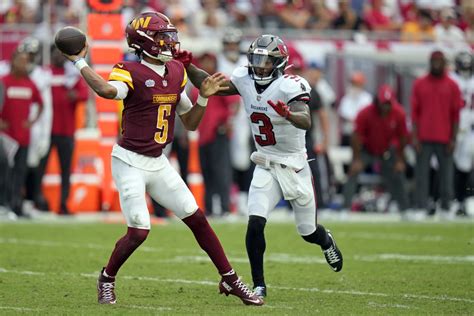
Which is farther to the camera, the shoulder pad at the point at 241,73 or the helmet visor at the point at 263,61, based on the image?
the shoulder pad at the point at 241,73

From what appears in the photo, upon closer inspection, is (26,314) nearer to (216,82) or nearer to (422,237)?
(216,82)

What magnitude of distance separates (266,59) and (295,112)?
1.50 ft

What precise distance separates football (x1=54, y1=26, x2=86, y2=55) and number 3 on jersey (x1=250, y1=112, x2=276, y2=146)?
1.33 metres

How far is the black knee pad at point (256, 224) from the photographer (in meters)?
7.83

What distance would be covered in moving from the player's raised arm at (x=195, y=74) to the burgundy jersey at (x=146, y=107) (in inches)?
11.5

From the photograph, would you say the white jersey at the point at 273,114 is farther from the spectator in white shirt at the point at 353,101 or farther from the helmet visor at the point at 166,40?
the spectator in white shirt at the point at 353,101

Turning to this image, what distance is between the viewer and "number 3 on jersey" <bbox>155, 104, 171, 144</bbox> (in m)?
7.59

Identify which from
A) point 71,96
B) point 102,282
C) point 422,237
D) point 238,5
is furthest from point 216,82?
point 238,5

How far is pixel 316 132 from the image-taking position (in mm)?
15172

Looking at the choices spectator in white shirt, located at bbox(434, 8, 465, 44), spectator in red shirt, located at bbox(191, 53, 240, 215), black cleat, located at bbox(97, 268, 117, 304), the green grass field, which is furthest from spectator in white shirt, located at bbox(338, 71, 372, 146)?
black cleat, located at bbox(97, 268, 117, 304)

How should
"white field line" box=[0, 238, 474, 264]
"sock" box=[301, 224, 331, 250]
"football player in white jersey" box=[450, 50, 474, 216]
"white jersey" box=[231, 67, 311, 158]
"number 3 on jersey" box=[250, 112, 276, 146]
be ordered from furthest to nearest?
"football player in white jersey" box=[450, 50, 474, 216] → "white field line" box=[0, 238, 474, 264] → "sock" box=[301, 224, 331, 250] → "number 3 on jersey" box=[250, 112, 276, 146] → "white jersey" box=[231, 67, 311, 158]

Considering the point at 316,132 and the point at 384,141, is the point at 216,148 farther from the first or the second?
the point at 384,141

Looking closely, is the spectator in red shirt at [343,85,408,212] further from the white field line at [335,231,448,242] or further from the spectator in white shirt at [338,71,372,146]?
the white field line at [335,231,448,242]

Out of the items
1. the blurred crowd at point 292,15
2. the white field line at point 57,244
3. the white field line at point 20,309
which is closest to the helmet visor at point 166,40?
the white field line at point 20,309
